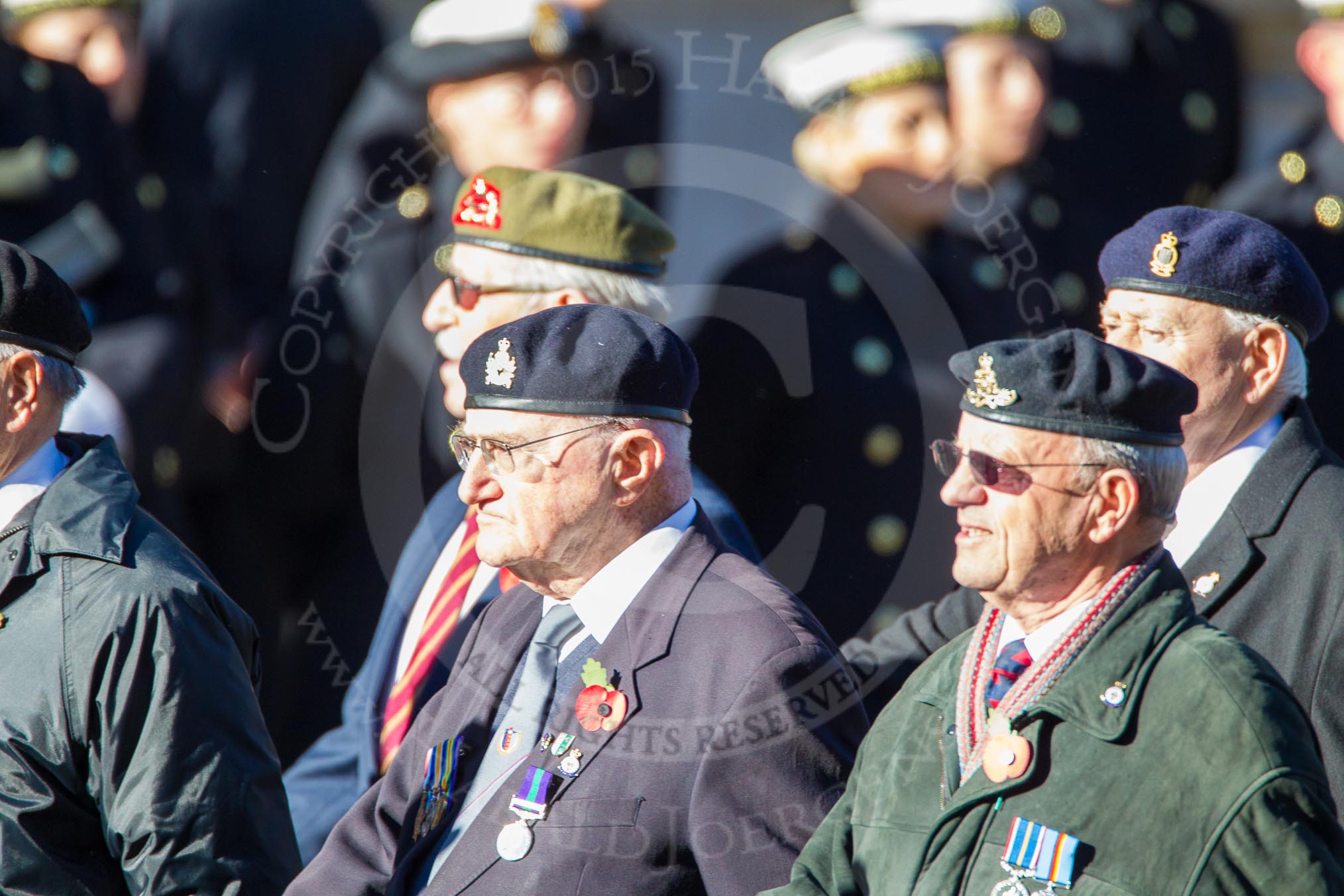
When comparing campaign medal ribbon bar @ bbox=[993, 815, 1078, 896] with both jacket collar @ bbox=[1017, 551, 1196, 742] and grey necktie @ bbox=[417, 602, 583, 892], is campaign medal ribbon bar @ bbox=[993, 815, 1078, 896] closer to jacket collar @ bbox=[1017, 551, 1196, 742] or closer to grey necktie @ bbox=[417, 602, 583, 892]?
jacket collar @ bbox=[1017, 551, 1196, 742]

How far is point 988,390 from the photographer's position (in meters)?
2.46

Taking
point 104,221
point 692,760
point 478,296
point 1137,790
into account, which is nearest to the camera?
point 1137,790

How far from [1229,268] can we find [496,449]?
1.48 metres

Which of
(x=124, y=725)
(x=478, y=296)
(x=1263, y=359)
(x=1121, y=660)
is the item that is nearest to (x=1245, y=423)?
(x=1263, y=359)

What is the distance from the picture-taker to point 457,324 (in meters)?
3.97

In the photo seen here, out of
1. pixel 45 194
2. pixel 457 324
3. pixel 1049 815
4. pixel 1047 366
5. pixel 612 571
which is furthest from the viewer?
pixel 45 194

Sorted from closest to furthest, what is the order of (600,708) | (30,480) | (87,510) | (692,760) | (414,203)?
(692,760), (600,708), (87,510), (30,480), (414,203)

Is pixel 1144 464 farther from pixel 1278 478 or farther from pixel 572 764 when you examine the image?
pixel 572 764

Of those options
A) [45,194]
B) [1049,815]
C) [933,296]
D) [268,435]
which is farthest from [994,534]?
[45,194]

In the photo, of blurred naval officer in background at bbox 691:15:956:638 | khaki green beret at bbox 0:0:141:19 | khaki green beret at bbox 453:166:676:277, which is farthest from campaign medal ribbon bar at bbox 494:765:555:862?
khaki green beret at bbox 0:0:141:19

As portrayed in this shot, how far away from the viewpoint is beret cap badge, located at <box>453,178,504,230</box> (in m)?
4.01

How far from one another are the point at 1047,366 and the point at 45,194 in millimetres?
Answer: 3392

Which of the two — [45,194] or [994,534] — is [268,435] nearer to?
[45,194]

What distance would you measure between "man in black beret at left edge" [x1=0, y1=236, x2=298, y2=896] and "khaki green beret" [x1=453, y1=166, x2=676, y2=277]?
1.38 meters
